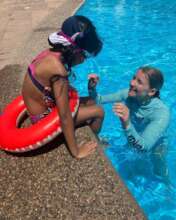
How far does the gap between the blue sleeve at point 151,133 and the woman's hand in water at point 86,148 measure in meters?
0.47

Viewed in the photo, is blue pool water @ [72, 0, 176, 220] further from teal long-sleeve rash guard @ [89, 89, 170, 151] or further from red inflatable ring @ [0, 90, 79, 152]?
red inflatable ring @ [0, 90, 79, 152]

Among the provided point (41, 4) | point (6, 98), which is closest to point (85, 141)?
point (6, 98)

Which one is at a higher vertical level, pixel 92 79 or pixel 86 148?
pixel 92 79

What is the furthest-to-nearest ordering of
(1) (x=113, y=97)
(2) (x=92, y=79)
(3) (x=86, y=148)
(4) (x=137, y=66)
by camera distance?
(4) (x=137, y=66), (1) (x=113, y=97), (2) (x=92, y=79), (3) (x=86, y=148)

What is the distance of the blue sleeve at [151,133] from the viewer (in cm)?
446

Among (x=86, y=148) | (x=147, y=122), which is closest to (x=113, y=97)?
(x=147, y=122)

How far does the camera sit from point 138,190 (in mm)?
4969

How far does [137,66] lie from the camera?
8938 mm

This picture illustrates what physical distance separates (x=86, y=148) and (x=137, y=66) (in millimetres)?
4873

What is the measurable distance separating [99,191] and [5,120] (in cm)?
171

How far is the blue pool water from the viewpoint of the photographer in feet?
16.4

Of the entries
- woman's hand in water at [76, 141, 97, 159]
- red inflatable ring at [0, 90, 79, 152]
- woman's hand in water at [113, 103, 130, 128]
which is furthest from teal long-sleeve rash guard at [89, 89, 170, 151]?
red inflatable ring at [0, 90, 79, 152]

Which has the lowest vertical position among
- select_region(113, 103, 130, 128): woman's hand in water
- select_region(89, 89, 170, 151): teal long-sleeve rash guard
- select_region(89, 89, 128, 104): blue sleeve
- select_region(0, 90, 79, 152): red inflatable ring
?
select_region(89, 89, 128, 104): blue sleeve

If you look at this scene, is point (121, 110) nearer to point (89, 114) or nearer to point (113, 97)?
point (89, 114)
